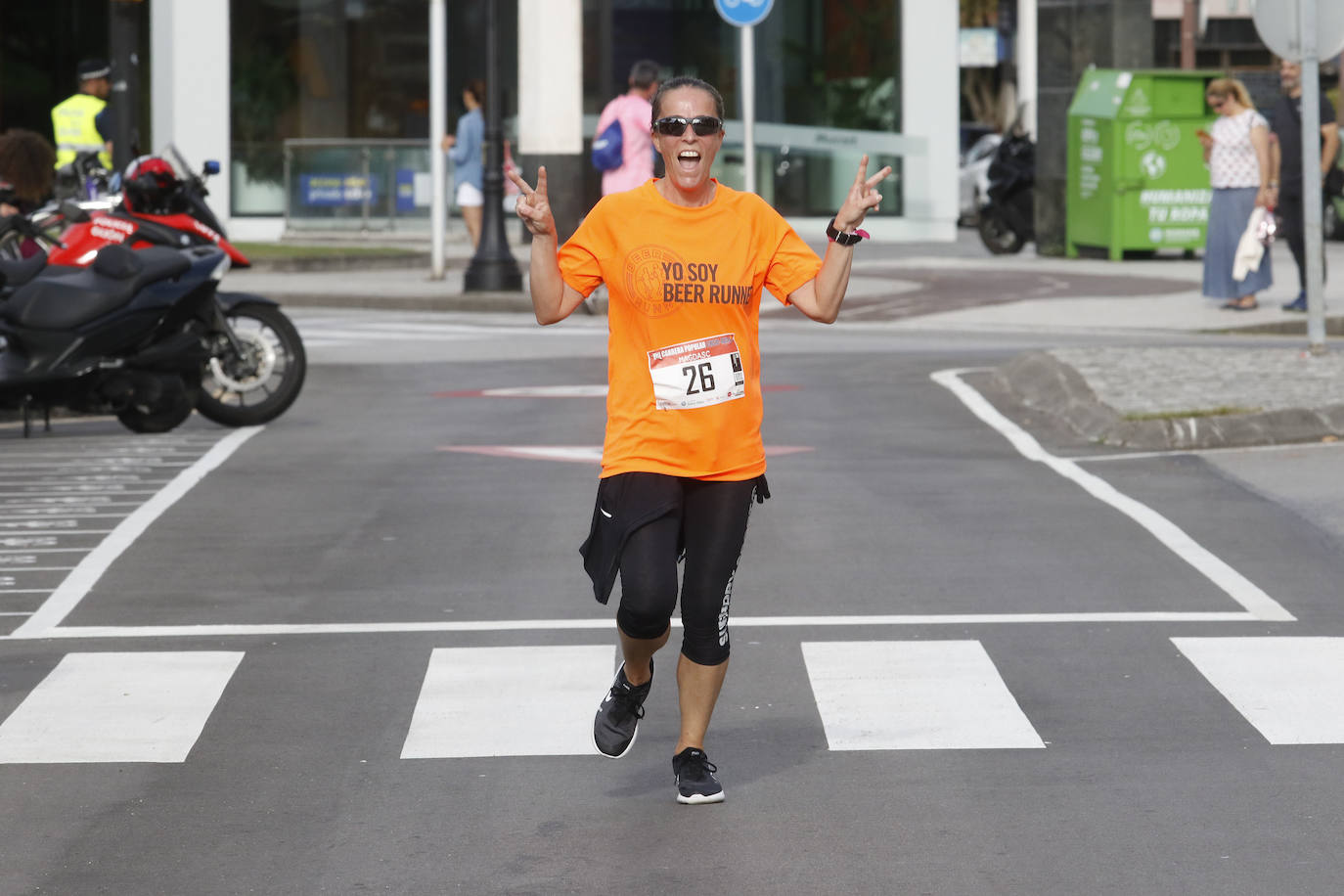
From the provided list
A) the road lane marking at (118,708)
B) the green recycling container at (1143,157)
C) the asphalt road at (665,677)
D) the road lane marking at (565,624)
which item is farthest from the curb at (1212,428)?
the green recycling container at (1143,157)

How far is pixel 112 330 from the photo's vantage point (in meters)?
12.7

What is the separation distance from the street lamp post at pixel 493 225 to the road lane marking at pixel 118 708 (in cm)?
1686

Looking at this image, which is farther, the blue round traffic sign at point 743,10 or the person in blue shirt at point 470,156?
the person in blue shirt at point 470,156

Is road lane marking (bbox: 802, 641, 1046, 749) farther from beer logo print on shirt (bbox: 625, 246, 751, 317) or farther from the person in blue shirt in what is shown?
the person in blue shirt

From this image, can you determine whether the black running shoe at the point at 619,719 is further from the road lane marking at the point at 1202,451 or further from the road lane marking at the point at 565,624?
the road lane marking at the point at 1202,451

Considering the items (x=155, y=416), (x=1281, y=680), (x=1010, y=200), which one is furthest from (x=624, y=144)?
(x=1281, y=680)

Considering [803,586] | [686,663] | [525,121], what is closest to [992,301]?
[525,121]

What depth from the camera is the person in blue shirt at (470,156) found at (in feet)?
89.0

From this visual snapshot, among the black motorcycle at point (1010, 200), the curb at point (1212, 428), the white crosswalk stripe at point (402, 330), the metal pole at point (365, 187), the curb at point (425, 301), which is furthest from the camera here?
the metal pole at point (365, 187)

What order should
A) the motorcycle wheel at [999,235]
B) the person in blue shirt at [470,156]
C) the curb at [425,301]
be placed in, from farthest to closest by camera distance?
1. the motorcycle wheel at [999,235]
2. the person in blue shirt at [470,156]
3. the curb at [425,301]

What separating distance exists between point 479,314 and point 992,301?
4.61 metres

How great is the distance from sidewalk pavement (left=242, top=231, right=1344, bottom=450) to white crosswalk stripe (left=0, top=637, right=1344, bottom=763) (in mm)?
5143

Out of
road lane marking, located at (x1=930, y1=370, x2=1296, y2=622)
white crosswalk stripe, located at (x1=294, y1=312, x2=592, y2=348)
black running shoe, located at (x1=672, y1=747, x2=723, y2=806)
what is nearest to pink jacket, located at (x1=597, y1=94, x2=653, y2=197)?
white crosswalk stripe, located at (x1=294, y1=312, x2=592, y2=348)

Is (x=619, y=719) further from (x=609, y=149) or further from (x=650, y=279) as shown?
(x=609, y=149)
